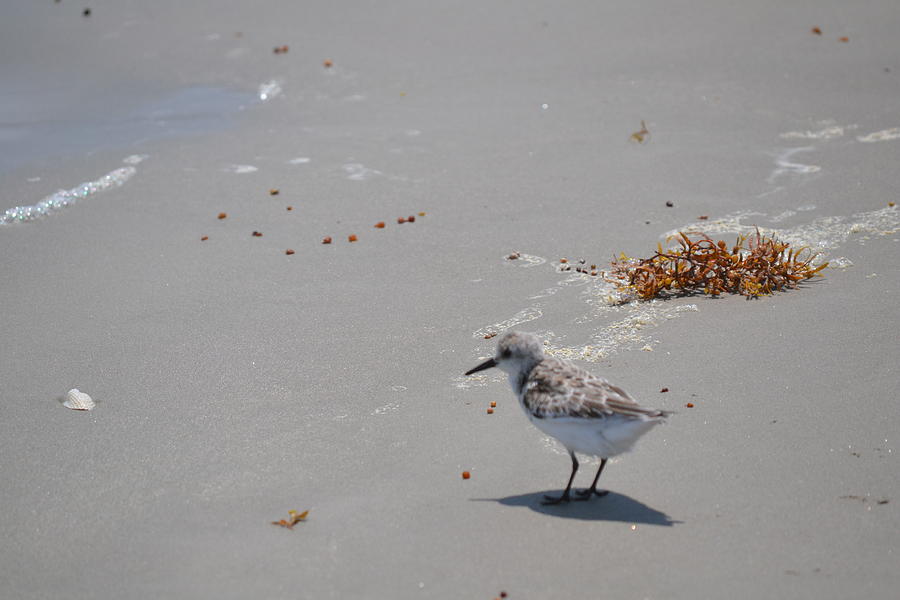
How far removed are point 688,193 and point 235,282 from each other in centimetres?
409

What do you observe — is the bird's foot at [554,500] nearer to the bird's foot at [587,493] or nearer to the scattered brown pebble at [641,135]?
the bird's foot at [587,493]

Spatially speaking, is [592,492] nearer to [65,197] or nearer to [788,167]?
[788,167]

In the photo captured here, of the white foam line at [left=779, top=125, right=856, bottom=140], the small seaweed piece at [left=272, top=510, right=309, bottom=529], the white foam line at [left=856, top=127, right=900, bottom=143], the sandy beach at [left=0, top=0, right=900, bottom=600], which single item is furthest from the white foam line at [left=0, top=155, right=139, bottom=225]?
the white foam line at [left=856, top=127, right=900, bottom=143]

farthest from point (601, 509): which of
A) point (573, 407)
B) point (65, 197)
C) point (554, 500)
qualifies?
point (65, 197)

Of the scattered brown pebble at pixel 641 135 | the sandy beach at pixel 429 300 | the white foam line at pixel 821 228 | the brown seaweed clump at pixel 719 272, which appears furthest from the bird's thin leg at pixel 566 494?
the scattered brown pebble at pixel 641 135

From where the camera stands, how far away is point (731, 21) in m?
11.7

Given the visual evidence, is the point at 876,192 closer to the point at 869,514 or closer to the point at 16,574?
the point at 869,514

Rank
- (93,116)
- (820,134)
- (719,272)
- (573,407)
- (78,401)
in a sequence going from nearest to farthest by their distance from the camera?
(573,407) < (78,401) < (719,272) < (820,134) < (93,116)

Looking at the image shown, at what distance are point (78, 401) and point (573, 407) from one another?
315cm

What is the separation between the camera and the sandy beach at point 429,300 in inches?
176

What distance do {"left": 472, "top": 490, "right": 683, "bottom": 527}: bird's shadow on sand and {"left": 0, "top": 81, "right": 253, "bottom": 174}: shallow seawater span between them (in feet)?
23.0

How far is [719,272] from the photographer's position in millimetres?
6738

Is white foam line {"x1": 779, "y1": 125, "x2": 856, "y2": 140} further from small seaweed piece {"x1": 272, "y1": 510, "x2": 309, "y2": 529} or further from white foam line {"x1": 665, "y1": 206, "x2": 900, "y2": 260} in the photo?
small seaweed piece {"x1": 272, "y1": 510, "x2": 309, "y2": 529}

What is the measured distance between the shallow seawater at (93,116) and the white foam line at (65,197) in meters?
0.80
